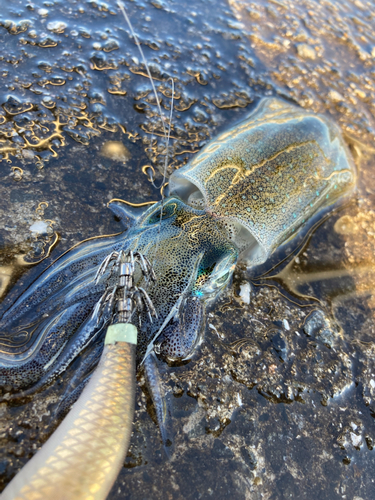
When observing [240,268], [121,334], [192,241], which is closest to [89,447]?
[121,334]

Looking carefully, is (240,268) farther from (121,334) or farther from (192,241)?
(121,334)

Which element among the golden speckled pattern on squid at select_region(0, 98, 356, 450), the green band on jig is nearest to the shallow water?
the golden speckled pattern on squid at select_region(0, 98, 356, 450)

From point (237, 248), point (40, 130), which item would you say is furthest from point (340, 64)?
point (40, 130)

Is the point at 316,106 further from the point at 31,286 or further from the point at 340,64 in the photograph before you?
the point at 31,286

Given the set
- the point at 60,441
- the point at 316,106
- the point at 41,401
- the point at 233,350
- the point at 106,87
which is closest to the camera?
the point at 60,441

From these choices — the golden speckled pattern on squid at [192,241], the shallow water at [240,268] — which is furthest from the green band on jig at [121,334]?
the shallow water at [240,268]

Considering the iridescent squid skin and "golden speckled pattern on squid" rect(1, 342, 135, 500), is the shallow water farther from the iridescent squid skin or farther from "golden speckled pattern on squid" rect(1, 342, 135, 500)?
"golden speckled pattern on squid" rect(1, 342, 135, 500)

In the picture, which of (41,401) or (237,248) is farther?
(237,248)
